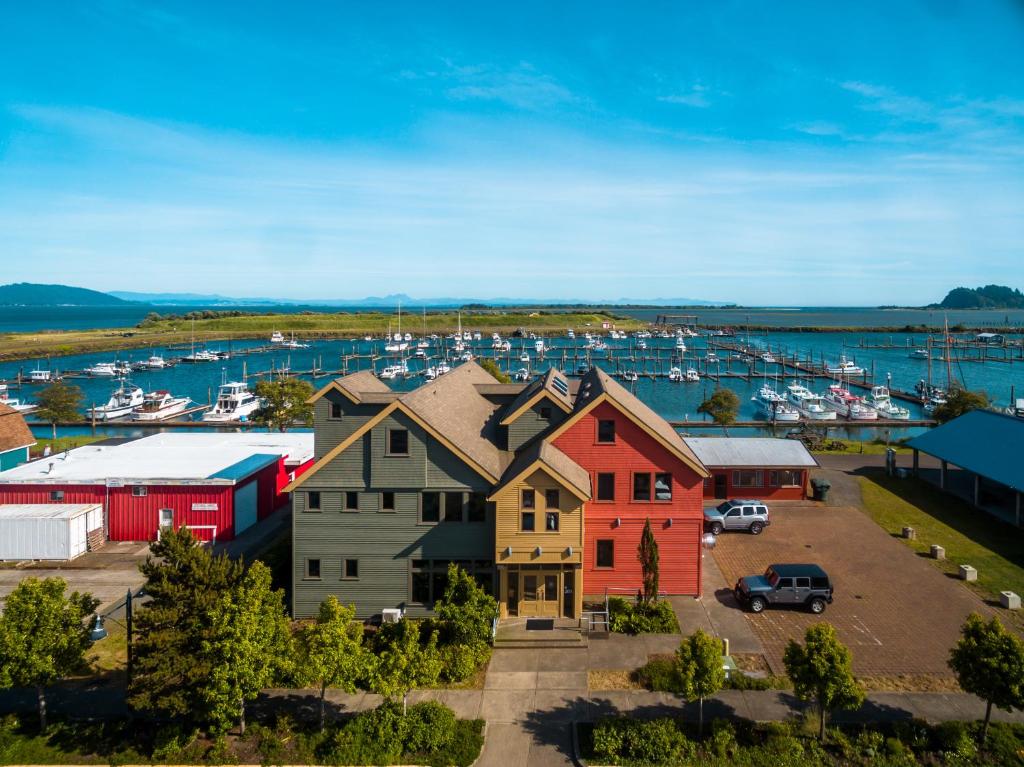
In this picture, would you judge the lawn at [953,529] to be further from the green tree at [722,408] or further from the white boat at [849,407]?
the white boat at [849,407]

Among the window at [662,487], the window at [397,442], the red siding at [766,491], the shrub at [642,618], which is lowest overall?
the shrub at [642,618]

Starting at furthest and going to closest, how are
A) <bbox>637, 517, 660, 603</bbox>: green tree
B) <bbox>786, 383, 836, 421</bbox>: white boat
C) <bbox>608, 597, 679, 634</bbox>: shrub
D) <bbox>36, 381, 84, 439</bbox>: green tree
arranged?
<bbox>786, 383, 836, 421</bbox>: white boat → <bbox>36, 381, 84, 439</bbox>: green tree → <bbox>637, 517, 660, 603</bbox>: green tree → <bbox>608, 597, 679, 634</bbox>: shrub

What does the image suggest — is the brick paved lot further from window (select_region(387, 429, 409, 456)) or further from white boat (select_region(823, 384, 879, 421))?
white boat (select_region(823, 384, 879, 421))

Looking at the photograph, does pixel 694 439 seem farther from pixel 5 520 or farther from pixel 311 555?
pixel 5 520

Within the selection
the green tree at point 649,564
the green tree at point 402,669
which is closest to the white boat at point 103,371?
the green tree at point 649,564

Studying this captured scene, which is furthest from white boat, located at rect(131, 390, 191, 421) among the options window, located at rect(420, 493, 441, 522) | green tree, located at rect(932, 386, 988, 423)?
green tree, located at rect(932, 386, 988, 423)

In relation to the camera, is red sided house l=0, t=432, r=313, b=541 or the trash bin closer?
red sided house l=0, t=432, r=313, b=541
